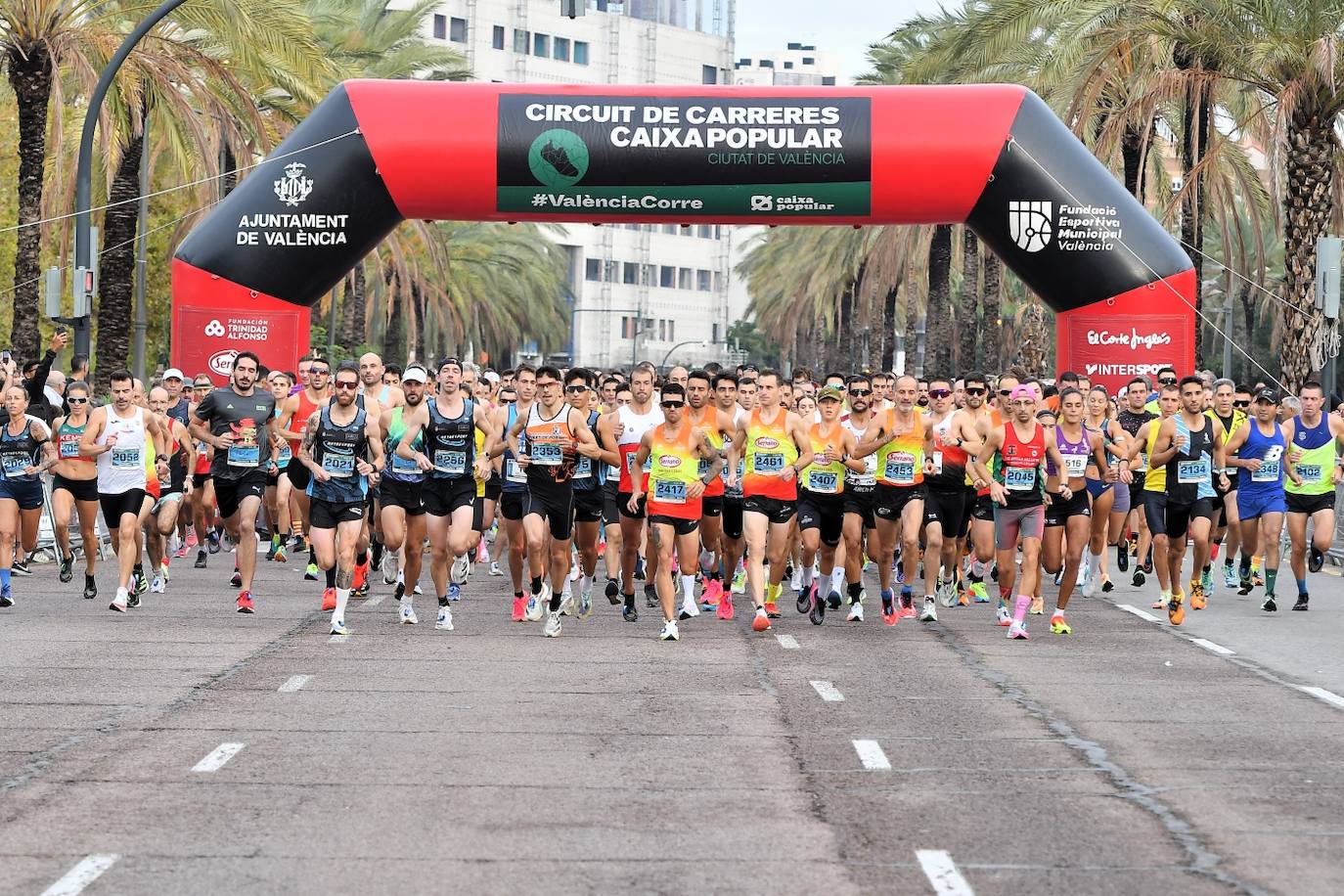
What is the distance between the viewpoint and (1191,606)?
16750 millimetres

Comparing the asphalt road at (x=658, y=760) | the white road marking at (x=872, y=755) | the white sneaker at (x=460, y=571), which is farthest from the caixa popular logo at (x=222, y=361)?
the white road marking at (x=872, y=755)

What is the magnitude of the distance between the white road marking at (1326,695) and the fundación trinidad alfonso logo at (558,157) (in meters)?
11.5

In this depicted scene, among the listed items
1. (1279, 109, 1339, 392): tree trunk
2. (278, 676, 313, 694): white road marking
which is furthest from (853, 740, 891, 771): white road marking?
(1279, 109, 1339, 392): tree trunk

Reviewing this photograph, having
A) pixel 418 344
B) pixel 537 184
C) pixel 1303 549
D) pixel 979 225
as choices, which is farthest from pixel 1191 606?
pixel 418 344

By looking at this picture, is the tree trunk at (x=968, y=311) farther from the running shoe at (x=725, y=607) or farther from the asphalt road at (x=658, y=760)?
the asphalt road at (x=658, y=760)

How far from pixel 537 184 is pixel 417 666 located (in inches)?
397

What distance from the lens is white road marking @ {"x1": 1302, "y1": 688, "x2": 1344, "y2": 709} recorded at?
1099 cm

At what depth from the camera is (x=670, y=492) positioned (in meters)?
14.2

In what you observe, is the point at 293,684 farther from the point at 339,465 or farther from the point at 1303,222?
the point at 1303,222

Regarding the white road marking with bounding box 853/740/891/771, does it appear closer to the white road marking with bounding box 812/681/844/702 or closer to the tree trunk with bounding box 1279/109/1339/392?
the white road marking with bounding box 812/681/844/702

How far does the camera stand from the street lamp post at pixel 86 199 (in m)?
21.7

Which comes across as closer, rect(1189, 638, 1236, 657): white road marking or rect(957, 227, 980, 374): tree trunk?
rect(1189, 638, 1236, 657): white road marking

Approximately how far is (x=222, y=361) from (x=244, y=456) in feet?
18.2

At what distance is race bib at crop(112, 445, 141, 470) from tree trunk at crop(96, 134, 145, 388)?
14.4 metres
